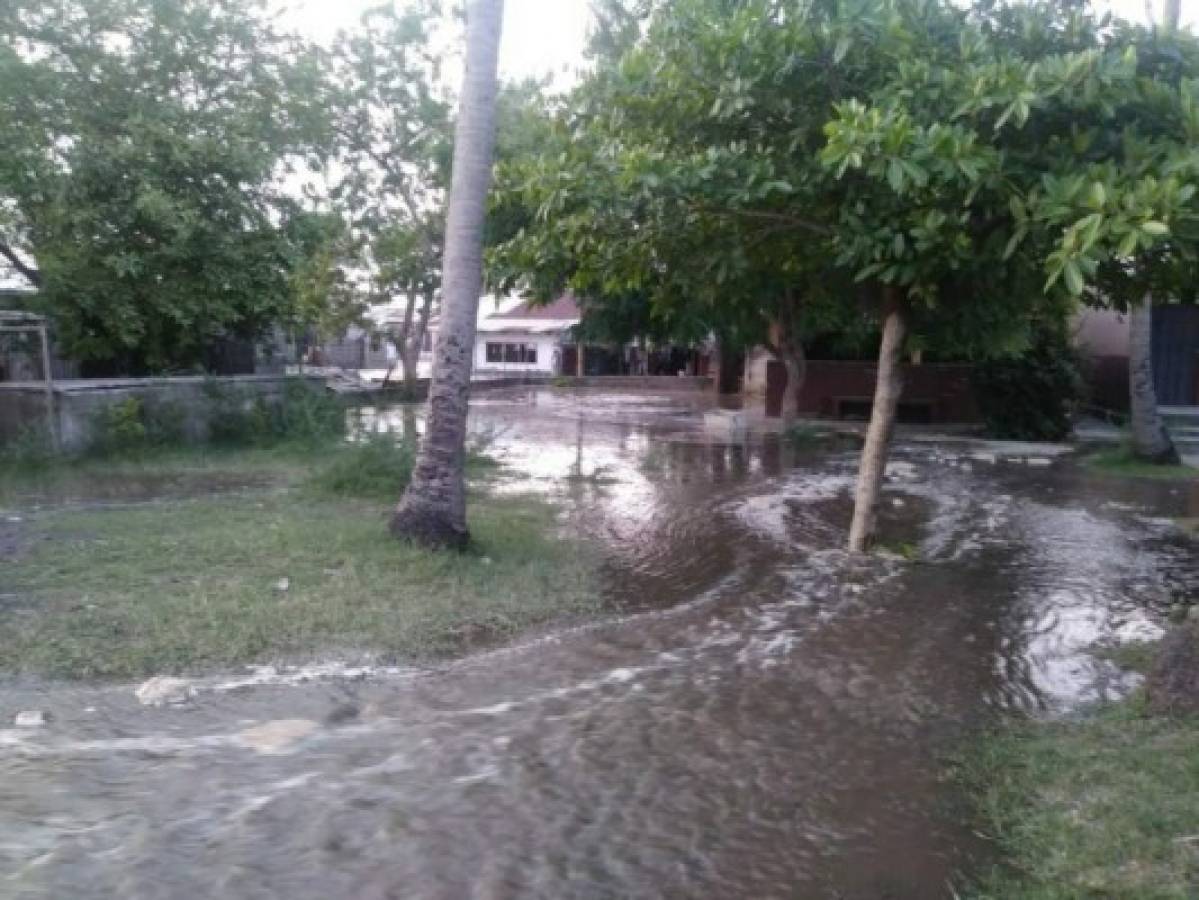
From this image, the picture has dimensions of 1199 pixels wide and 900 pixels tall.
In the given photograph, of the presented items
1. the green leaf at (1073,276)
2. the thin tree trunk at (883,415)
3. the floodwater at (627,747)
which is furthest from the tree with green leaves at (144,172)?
the green leaf at (1073,276)

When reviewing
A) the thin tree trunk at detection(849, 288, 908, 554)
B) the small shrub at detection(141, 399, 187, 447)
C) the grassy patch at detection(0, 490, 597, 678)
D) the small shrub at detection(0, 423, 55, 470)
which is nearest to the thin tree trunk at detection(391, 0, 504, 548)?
the grassy patch at detection(0, 490, 597, 678)

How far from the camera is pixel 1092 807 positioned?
452 cm

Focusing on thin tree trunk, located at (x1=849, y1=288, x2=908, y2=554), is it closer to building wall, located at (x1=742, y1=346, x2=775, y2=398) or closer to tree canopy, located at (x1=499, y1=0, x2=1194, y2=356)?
tree canopy, located at (x1=499, y1=0, x2=1194, y2=356)

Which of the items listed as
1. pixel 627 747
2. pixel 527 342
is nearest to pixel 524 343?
pixel 527 342

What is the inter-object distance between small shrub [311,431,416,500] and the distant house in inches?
1423

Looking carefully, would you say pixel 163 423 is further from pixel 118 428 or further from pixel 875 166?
pixel 875 166

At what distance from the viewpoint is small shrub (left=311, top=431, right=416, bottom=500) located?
12227 millimetres

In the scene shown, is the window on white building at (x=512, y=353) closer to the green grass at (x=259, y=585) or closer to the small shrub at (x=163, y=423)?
the small shrub at (x=163, y=423)

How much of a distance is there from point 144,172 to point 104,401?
3427mm

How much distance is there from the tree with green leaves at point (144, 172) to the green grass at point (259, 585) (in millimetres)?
4939

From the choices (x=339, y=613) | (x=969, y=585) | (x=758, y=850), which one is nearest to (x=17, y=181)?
(x=339, y=613)

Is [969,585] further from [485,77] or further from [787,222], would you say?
[485,77]

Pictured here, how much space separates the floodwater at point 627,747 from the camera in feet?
14.0

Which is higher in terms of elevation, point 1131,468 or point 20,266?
point 20,266
